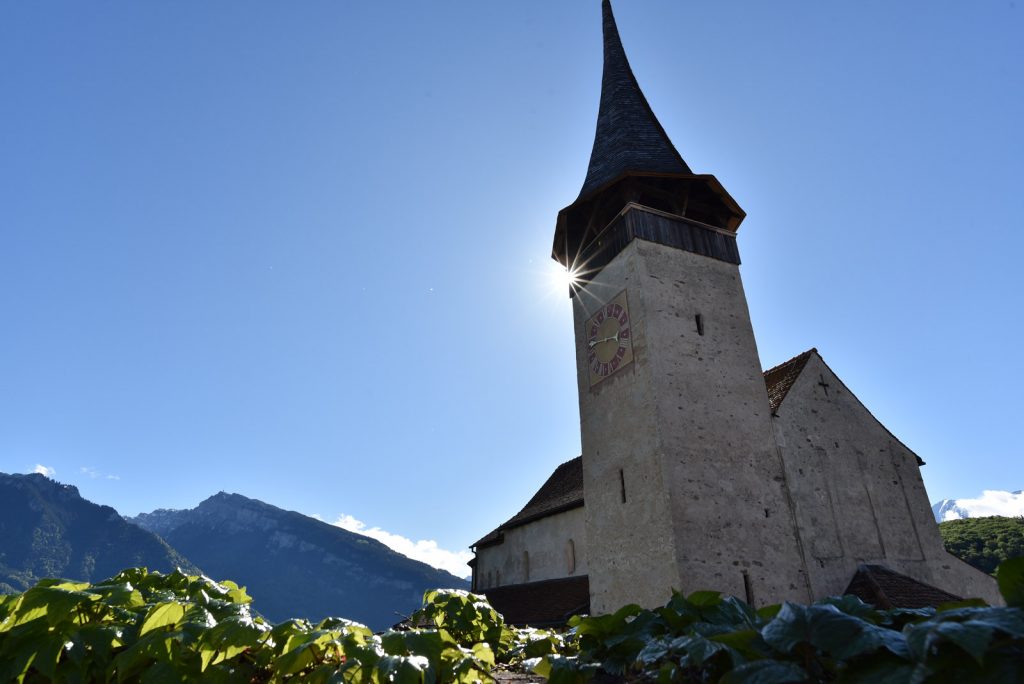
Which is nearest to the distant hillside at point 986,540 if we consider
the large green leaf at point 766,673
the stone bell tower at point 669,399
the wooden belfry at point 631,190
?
the stone bell tower at point 669,399

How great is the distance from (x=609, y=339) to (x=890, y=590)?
940 cm

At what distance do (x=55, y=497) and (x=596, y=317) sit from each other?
213 meters

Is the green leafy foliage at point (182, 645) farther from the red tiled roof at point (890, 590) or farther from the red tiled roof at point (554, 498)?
the red tiled roof at point (554, 498)

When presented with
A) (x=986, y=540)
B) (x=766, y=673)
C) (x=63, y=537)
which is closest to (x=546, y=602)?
(x=766, y=673)

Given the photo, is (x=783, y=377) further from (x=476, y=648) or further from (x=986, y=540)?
(x=986, y=540)

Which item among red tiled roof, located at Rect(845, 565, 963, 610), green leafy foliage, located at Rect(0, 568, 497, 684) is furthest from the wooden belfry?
green leafy foliage, located at Rect(0, 568, 497, 684)

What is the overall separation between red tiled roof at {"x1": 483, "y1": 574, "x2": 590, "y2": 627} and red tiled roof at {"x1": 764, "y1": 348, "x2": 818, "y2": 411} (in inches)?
332

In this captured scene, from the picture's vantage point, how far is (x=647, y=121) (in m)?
22.0

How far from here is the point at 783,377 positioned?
1759 centimetres

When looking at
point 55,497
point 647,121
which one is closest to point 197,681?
point 647,121

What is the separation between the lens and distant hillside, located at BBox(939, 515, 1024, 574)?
4906cm

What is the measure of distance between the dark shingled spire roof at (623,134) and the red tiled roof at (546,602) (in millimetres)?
13579

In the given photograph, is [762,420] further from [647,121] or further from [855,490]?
[647,121]

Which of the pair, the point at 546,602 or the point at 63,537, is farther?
the point at 63,537
